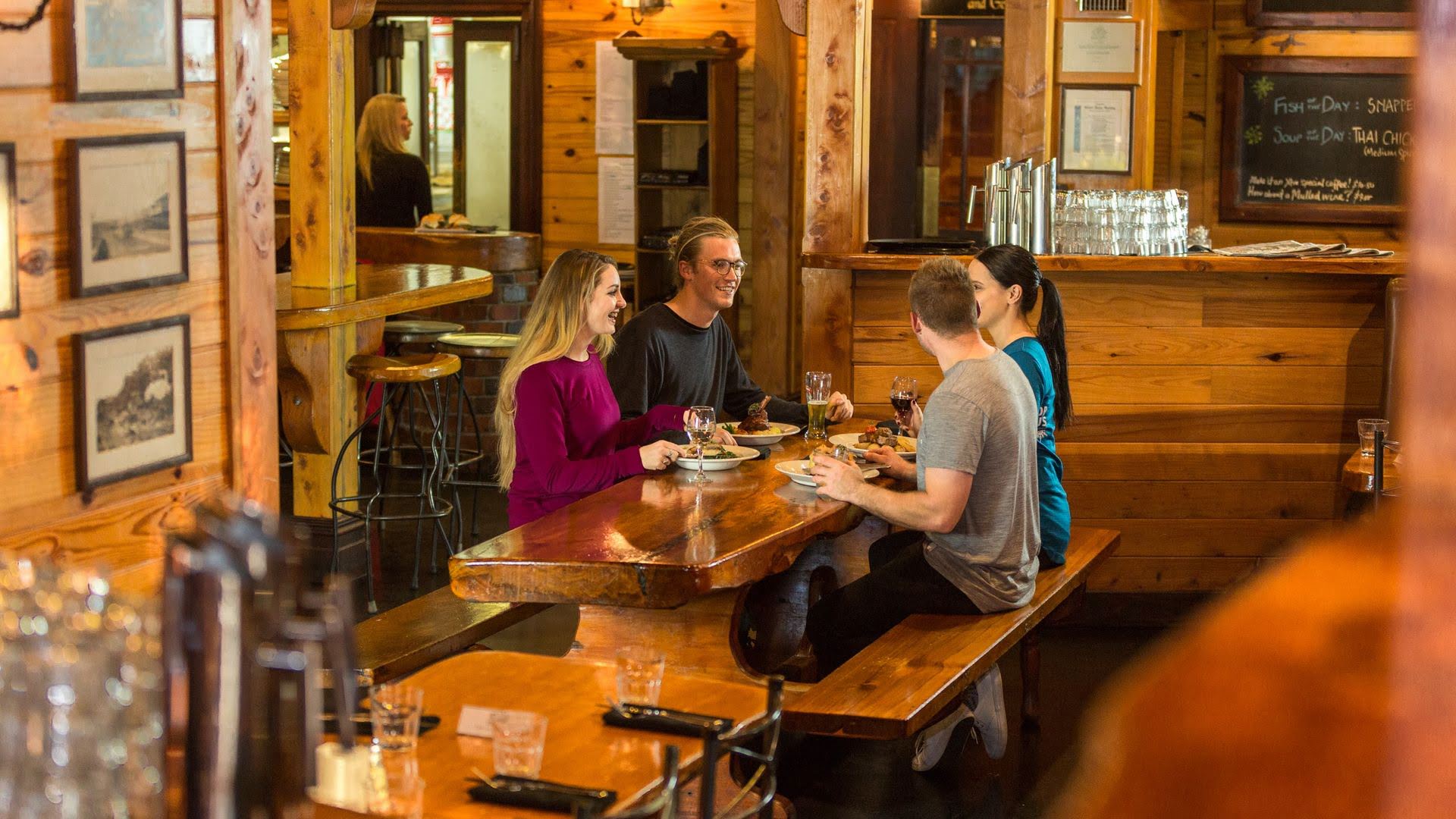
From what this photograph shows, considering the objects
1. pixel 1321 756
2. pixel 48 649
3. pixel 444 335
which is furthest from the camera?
pixel 444 335

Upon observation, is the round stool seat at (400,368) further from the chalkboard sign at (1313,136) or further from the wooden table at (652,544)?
the chalkboard sign at (1313,136)

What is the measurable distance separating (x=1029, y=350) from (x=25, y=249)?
2.78 meters

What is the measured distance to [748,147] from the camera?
9.77 metres

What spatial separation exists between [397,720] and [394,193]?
7048mm

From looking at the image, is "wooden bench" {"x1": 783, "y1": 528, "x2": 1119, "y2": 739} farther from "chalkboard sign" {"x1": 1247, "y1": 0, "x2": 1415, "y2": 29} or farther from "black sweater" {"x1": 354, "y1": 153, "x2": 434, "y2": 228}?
"black sweater" {"x1": 354, "y1": 153, "x2": 434, "y2": 228}

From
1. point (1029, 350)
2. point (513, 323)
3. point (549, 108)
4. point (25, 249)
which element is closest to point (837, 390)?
point (1029, 350)

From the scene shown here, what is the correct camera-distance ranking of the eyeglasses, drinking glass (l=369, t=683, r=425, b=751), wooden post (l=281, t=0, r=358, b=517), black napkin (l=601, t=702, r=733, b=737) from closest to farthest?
drinking glass (l=369, t=683, r=425, b=751) < black napkin (l=601, t=702, r=733, b=737) < the eyeglasses < wooden post (l=281, t=0, r=358, b=517)

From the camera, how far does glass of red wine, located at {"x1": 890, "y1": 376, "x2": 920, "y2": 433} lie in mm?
4414

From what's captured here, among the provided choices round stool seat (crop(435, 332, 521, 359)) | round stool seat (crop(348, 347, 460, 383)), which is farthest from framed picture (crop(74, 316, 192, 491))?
round stool seat (crop(435, 332, 521, 359))

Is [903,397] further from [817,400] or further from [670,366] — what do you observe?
[670,366]

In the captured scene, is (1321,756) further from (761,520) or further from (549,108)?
(549,108)

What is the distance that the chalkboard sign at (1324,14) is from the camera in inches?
307

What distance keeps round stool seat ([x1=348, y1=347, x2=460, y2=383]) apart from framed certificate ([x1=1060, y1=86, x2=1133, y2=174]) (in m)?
2.99

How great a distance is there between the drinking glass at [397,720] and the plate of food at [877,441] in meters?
2.19
